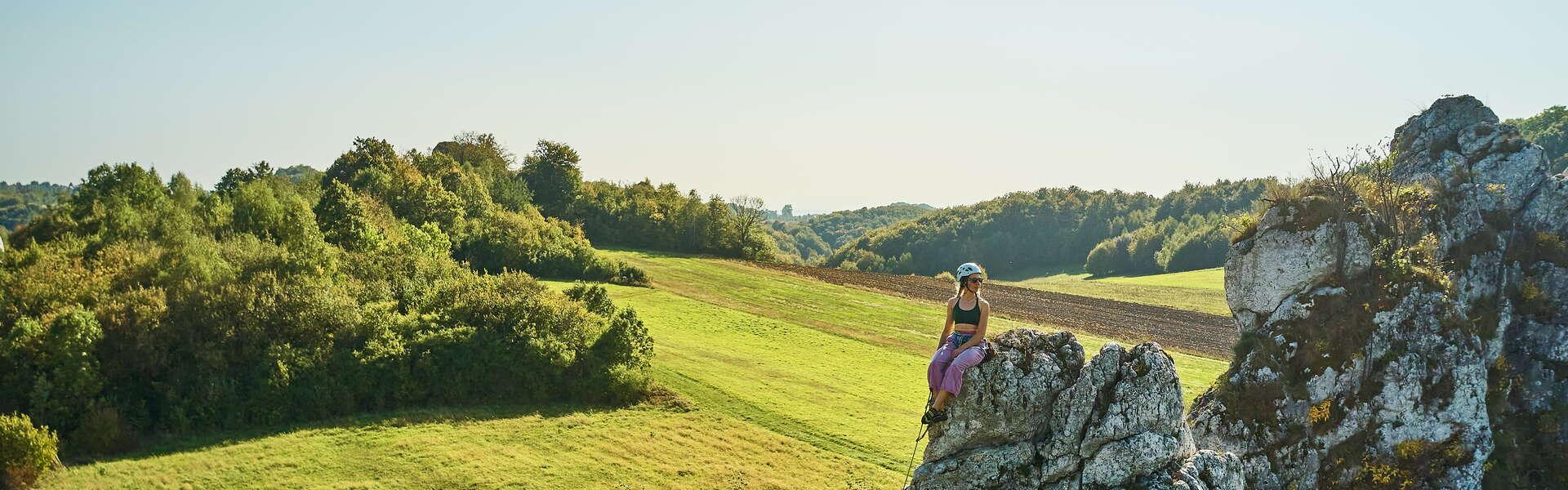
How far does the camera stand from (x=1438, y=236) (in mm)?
21203

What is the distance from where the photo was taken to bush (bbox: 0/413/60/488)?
20.6 m

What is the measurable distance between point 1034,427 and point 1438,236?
1551 centimetres

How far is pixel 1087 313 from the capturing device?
63219 mm

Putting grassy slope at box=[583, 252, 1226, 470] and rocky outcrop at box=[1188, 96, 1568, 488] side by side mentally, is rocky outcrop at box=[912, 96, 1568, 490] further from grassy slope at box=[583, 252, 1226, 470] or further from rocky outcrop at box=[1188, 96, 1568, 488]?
grassy slope at box=[583, 252, 1226, 470]

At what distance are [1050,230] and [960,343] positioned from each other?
494ft

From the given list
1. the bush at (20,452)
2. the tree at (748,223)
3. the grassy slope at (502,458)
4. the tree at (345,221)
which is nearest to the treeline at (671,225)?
the tree at (748,223)

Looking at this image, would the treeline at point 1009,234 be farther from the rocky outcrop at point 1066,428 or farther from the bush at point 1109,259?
the rocky outcrop at point 1066,428

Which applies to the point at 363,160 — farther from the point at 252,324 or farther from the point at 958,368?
the point at 958,368

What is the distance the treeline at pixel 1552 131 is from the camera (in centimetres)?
8764

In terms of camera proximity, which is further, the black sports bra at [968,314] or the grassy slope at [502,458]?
the grassy slope at [502,458]

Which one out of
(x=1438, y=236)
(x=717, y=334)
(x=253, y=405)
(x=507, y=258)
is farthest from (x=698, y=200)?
(x=1438, y=236)

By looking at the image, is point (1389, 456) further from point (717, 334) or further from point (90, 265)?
point (90, 265)

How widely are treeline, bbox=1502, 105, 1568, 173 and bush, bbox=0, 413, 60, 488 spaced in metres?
117

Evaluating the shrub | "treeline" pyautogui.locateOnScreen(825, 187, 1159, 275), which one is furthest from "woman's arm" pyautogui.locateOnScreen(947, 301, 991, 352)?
"treeline" pyautogui.locateOnScreen(825, 187, 1159, 275)
